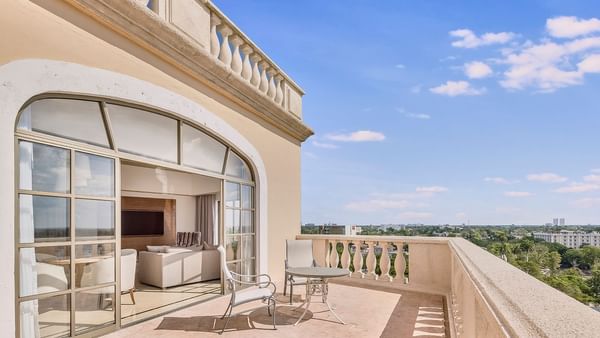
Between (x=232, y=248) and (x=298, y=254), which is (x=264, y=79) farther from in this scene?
(x=298, y=254)

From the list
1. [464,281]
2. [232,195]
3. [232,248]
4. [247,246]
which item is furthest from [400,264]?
[464,281]

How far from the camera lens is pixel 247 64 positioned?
6.02 meters

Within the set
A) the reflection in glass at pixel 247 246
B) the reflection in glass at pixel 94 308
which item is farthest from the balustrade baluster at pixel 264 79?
the reflection in glass at pixel 94 308

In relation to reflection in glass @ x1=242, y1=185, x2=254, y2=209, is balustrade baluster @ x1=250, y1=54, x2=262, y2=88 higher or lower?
higher

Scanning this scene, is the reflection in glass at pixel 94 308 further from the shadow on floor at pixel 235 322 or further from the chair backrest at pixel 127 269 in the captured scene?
the chair backrest at pixel 127 269

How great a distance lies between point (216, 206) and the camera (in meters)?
11.2

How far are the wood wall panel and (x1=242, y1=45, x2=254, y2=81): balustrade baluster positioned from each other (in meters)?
6.59

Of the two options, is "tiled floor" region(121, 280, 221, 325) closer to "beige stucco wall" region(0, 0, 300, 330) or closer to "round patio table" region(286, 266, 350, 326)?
"beige stucco wall" region(0, 0, 300, 330)

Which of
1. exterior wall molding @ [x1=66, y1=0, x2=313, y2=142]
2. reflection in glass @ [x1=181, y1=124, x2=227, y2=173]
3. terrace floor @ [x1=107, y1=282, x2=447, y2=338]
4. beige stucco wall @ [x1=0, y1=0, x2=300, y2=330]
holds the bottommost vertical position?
terrace floor @ [x1=107, y1=282, x2=447, y2=338]

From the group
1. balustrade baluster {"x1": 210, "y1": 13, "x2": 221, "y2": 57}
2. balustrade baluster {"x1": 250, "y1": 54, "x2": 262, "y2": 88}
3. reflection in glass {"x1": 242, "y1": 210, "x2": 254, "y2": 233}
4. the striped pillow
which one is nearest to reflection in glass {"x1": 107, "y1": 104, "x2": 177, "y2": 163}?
balustrade baluster {"x1": 210, "y1": 13, "x2": 221, "y2": 57}

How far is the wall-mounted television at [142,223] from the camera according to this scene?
A: 10.7m

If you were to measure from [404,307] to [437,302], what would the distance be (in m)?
0.59

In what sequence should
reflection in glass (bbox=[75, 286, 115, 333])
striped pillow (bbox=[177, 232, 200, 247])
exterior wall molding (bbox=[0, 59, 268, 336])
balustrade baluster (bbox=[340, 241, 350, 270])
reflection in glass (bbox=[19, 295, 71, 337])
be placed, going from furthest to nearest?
striped pillow (bbox=[177, 232, 200, 247]) → balustrade baluster (bbox=[340, 241, 350, 270]) → reflection in glass (bbox=[75, 286, 115, 333]) → reflection in glass (bbox=[19, 295, 71, 337]) → exterior wall molding (bbox=[0, 59, 268, 336])

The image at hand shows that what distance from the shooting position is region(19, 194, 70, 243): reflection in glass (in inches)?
118
